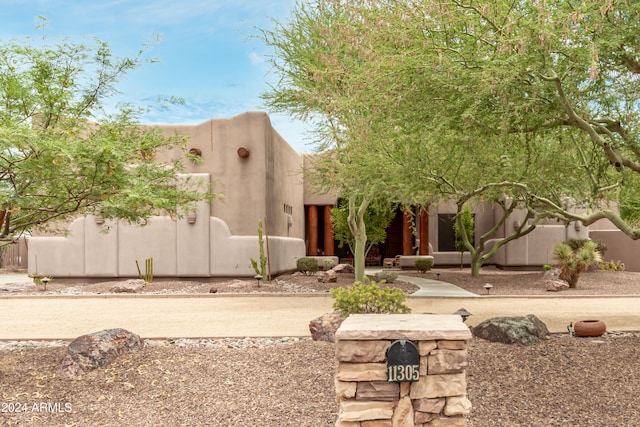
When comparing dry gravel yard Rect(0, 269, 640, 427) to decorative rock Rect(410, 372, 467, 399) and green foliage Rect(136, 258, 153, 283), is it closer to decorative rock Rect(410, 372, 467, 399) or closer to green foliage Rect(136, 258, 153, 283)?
decorative rock Rect(410, 372, 467, 399)

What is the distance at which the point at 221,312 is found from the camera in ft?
44.4

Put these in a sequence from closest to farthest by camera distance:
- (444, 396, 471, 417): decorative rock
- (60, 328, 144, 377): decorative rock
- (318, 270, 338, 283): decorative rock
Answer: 1. (444, 396, 471, 417): decorative rock
2. (60, 328, 144, 377): decorative rock
3. (318, 270, 338, 283): decorative rock

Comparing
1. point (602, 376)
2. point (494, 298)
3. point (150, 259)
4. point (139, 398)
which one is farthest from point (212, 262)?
point (602, 376)

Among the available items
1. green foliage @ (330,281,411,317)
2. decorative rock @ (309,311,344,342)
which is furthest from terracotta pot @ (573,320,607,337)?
decorative rock @ (309,311,344,342)

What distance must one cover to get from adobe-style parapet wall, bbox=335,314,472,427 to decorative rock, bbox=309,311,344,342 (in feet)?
13.1

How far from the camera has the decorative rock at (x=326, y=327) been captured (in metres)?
8.84

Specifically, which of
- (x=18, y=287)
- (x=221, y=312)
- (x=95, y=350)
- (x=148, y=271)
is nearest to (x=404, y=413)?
(x=95, y=350)

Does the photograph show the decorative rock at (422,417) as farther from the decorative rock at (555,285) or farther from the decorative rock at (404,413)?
the decorative rock at (555,285)

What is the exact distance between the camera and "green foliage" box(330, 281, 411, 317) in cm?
833

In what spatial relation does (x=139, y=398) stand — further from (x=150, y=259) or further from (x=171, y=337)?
(x=150, y=259)

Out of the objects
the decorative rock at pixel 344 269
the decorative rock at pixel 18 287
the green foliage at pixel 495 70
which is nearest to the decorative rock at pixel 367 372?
the green foliage at pixel 495 70

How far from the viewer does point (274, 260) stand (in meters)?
22.3

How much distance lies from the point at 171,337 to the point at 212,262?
11882 millimetres

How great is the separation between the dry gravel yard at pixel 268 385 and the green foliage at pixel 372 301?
77 cm
